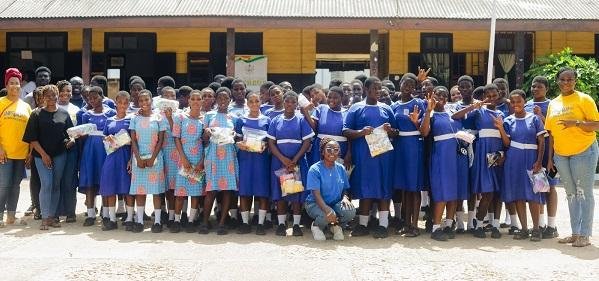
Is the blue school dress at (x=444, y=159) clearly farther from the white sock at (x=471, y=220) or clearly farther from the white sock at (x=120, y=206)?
the white sock at (x=120, y=206)

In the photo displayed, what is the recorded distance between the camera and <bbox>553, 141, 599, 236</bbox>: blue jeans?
6930 mm

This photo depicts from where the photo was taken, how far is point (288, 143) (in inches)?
289

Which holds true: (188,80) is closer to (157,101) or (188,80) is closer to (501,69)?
(501,69)

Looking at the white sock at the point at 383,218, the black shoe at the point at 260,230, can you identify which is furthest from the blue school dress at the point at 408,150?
the black shoe at the point at 260,230

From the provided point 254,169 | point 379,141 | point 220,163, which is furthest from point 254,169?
point 379,141

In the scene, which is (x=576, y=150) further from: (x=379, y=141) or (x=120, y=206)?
(x=120, y=206)

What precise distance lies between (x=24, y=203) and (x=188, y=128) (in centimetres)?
377

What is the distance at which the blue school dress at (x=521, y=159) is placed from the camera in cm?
723

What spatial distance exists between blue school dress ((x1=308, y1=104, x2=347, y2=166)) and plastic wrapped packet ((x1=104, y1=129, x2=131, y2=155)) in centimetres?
213

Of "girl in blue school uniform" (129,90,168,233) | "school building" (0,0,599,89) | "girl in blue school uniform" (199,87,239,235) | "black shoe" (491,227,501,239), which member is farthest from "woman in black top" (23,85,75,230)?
"school building" (0,0,599,89)

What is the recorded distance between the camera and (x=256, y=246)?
680 centimetres

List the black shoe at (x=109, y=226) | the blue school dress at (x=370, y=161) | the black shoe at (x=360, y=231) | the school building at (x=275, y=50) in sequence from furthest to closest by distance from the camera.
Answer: the school building at (x=275, y=50), the black shoe at (x=109, y=226), the black shoe at (x=360, y=231), the blue school dress at (x=370, y=161)

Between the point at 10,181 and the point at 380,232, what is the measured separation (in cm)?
450

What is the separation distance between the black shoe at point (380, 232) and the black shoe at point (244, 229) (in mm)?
1420
